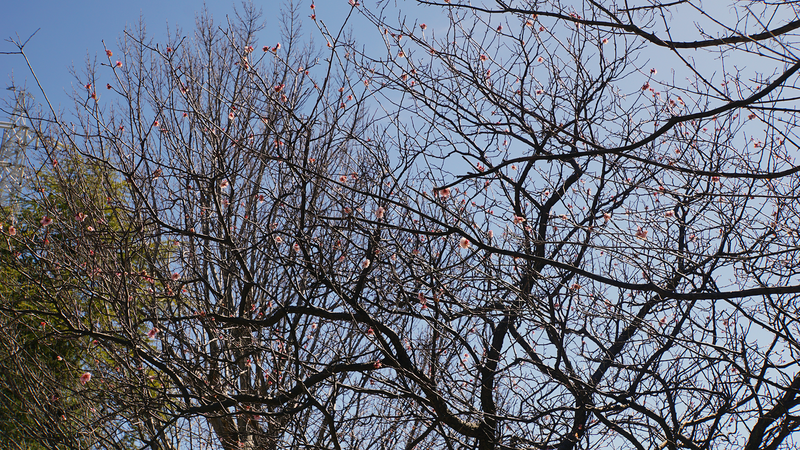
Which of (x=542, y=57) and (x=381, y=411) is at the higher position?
(x=542, y=57)

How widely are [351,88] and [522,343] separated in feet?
9.04

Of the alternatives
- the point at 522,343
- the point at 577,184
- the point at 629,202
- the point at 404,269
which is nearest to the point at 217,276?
the point at 404,269

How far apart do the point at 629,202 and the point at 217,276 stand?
435 cm

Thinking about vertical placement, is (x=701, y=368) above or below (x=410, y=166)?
below

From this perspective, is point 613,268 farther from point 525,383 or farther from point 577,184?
point 525,383

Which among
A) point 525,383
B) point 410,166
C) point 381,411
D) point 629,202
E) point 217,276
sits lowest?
point 525,383

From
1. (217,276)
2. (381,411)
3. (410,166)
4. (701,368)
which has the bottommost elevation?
(701,368)

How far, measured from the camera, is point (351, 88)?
3.20m

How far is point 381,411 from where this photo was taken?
4.99 m

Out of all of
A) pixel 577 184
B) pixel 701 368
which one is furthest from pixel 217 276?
pixel 701 368

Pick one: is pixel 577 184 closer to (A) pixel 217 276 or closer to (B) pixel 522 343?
(B) pixel 522 343

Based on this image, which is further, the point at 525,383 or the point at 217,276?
the point at 217,276

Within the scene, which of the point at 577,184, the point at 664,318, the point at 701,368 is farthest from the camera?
the point at 577,184

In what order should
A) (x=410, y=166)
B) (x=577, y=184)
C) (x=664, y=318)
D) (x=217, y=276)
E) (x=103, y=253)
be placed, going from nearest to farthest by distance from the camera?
(x=103, y=253)
(x=410, y=166)
(x=664, y=318)
(x=577, y=184)
(x=217, y=276)
